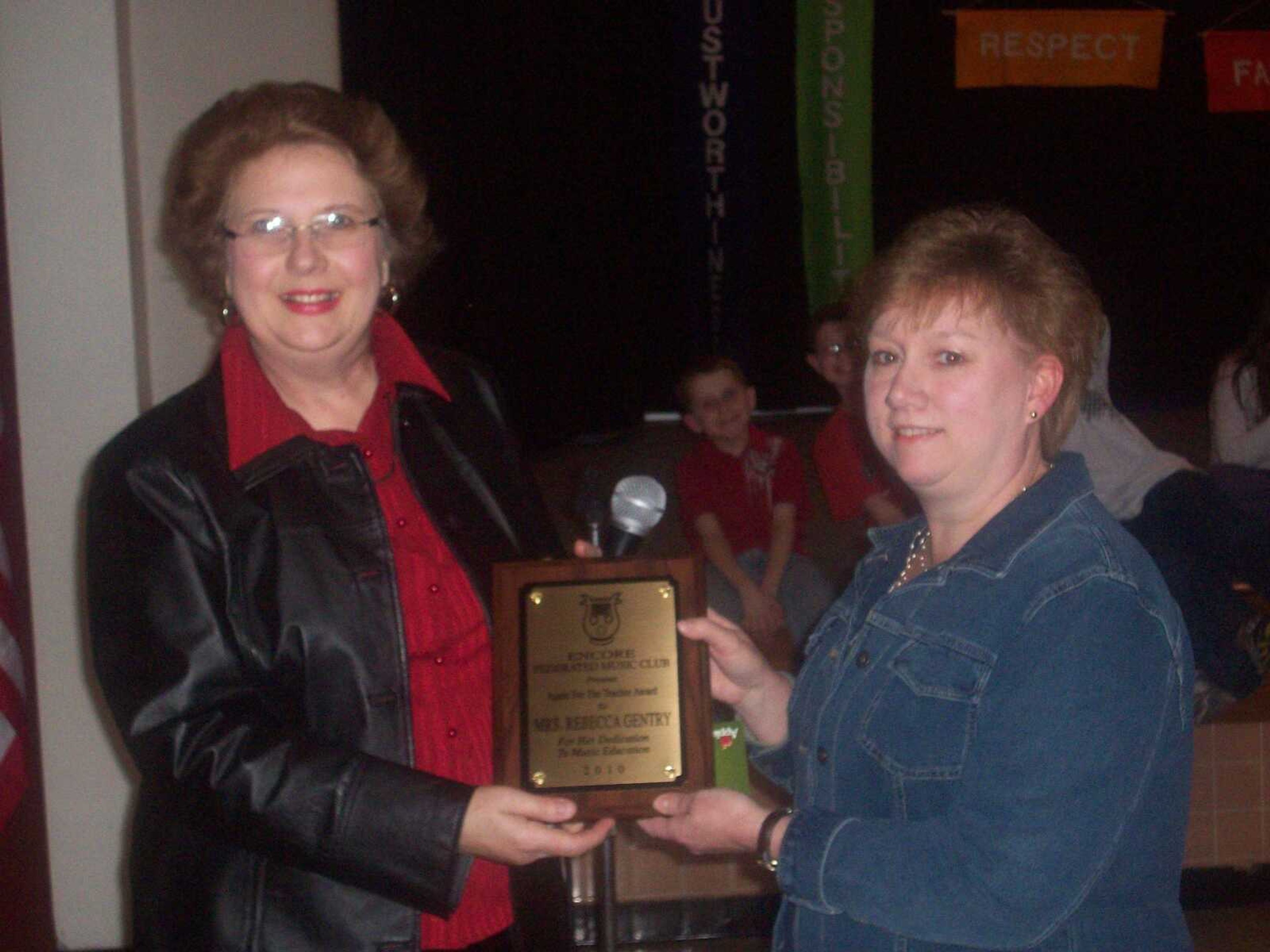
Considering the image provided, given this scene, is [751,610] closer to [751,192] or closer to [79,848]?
[79,848]

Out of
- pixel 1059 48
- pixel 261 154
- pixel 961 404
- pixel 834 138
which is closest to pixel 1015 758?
pixel 961 404

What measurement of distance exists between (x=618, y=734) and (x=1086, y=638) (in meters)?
0.67

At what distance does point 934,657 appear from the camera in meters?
1.49

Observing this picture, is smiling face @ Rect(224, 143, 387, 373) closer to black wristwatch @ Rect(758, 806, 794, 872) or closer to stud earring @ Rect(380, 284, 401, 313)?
stud earring @ Rect(380, 284, 401, 313)

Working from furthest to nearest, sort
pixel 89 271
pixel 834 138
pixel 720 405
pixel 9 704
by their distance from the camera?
1. pixel 834 138
2. pixel 720 405
3. pixel 89 271
4. pixel 9 704

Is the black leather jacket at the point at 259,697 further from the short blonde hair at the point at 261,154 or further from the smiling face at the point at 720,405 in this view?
the smiling face at the point at 720,405

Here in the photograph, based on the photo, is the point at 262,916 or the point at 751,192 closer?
the point at 262,916

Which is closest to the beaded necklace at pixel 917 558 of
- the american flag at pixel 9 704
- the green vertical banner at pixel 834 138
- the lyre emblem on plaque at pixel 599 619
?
the lyre emblem on plaque at pixel 599 619

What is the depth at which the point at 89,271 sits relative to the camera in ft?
11.2

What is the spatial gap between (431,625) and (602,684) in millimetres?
261

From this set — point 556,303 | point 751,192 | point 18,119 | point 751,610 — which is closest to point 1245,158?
point 751,192

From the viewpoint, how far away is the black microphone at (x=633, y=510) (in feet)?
6.17

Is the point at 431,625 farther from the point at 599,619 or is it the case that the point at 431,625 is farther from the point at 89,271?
the point at 89,271

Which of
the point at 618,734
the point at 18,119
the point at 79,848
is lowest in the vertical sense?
the point at 79,848
